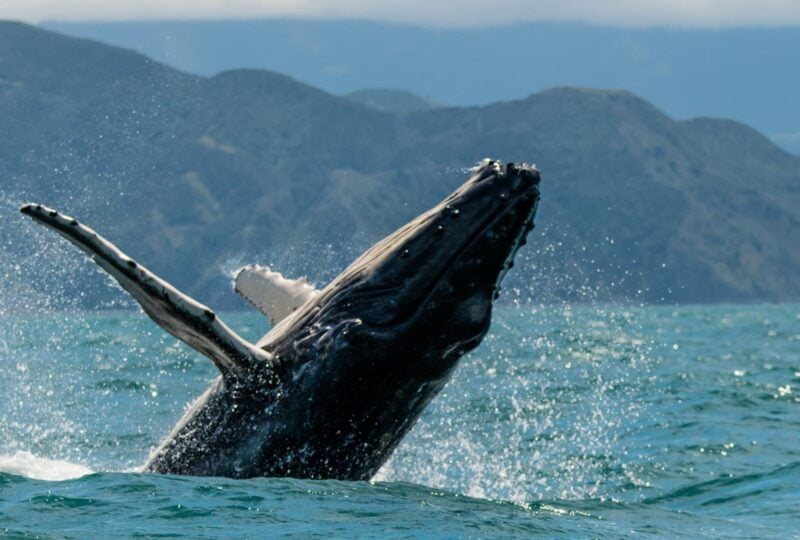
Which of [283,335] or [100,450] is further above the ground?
[283,335]

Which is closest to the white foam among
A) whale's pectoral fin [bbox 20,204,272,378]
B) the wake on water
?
the wake on water

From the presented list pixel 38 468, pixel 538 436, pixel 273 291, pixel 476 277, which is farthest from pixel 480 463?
pixel 476 277

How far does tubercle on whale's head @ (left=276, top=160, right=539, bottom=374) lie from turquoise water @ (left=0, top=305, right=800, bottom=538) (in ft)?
3.60

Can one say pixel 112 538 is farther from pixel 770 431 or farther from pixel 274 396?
pixel 770 431

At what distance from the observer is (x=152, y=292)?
8039mm

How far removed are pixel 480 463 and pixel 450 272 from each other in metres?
5.67

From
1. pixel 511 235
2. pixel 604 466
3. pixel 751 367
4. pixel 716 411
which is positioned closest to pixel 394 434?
pixel 511 235

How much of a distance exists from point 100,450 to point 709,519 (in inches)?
269

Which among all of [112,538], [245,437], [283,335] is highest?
[283,335]

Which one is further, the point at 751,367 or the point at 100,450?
the point at 751,367

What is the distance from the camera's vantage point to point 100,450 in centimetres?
1464

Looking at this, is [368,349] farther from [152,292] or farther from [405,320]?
[152,292]

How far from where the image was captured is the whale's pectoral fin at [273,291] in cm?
1035

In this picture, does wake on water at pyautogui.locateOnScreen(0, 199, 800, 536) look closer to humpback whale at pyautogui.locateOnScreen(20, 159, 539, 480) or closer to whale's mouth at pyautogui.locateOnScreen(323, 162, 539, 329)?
humpback whale at pyautogui.locateOnScreen(20, 159, 539, 480)
